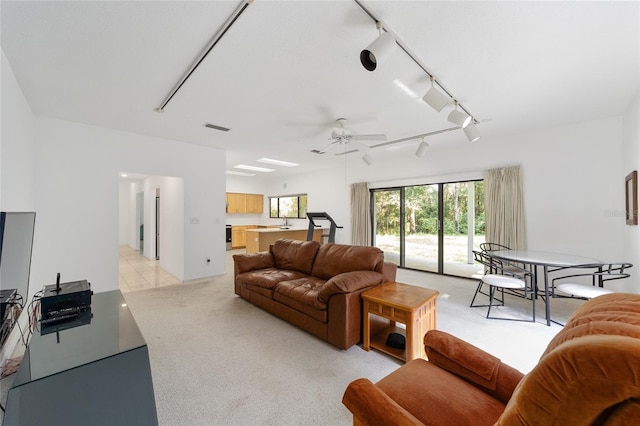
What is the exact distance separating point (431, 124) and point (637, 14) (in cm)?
215

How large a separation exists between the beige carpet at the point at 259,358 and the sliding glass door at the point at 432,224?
5.24ft

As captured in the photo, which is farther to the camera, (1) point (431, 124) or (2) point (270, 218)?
(2) point (270, 218)

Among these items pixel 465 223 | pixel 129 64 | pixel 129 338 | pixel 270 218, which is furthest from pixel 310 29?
pixel 270 218

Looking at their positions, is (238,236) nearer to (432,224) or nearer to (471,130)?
(432,224)

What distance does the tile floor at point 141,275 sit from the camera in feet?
15.3

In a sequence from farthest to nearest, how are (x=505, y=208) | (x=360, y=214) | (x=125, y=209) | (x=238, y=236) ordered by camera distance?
1. (x=238, y=236)
2. (x=125, y=209)
3. (x=360, y=214)
4. (x=505, y=208)

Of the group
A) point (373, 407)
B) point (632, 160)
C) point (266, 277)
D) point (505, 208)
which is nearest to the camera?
point (373, 407)

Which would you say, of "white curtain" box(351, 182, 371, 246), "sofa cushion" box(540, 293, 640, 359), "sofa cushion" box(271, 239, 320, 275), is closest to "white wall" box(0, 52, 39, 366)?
"sofa cushion" box(271, 239, 320, 275)

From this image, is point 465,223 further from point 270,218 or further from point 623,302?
point 270,218

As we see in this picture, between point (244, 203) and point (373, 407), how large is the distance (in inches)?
357

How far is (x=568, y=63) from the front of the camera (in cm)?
231

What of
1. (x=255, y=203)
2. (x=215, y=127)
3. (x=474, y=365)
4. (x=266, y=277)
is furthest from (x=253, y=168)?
(x=474, y=365)

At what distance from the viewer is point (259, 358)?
7.60ft

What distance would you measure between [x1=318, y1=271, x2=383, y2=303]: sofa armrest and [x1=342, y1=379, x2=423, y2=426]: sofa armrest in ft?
4.25
